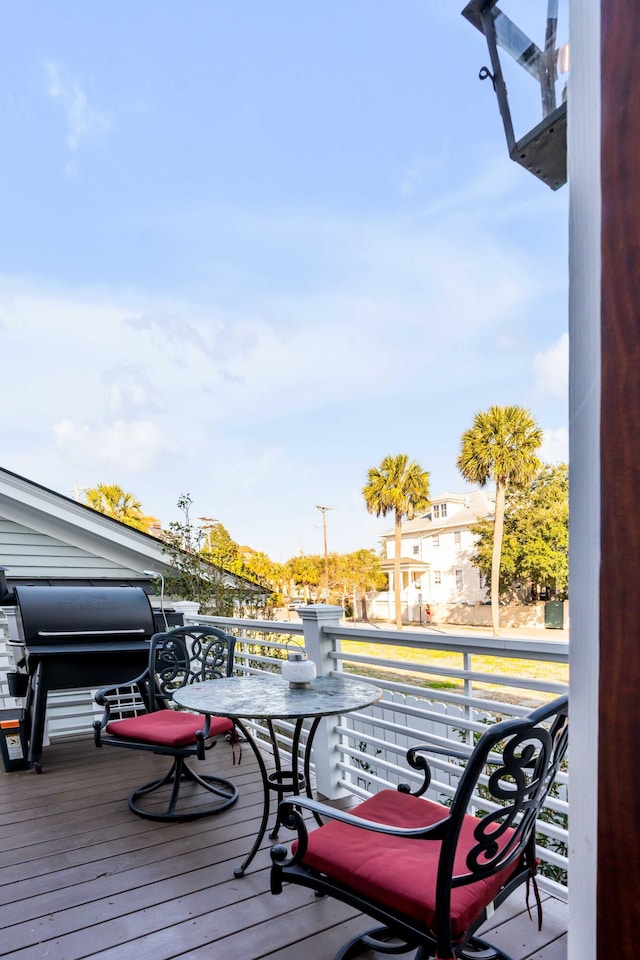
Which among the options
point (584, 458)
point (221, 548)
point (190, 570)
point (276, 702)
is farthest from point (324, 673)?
point (221, 548)

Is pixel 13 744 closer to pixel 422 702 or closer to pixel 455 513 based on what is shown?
pixel 422 702

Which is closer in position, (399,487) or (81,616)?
(81,616)

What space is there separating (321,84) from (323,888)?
429 inches

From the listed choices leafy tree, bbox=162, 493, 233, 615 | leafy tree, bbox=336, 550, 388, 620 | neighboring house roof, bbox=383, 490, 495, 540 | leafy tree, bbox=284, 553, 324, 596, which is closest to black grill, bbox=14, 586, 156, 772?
leafy tree, bbox=162, 493, 233, 615

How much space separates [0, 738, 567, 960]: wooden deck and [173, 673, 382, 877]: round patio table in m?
0.22

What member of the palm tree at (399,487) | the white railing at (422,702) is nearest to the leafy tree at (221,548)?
the white railing at (422,702)

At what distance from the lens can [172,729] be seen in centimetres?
297

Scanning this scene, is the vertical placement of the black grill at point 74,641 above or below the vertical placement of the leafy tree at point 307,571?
above

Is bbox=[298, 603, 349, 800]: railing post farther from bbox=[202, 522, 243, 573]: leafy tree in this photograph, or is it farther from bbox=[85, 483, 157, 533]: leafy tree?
bbox=[85, 483, 157, 533]: leafy tree

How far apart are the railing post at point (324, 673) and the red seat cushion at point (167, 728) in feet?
1.70

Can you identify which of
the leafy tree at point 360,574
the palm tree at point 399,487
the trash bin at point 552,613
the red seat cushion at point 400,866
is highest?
the palm tree at point 399,487

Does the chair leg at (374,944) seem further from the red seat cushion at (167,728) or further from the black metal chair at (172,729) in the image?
the red seat cushion at (167,728)

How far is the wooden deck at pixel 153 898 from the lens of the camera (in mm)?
1902

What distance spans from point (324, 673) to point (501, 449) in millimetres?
20718
